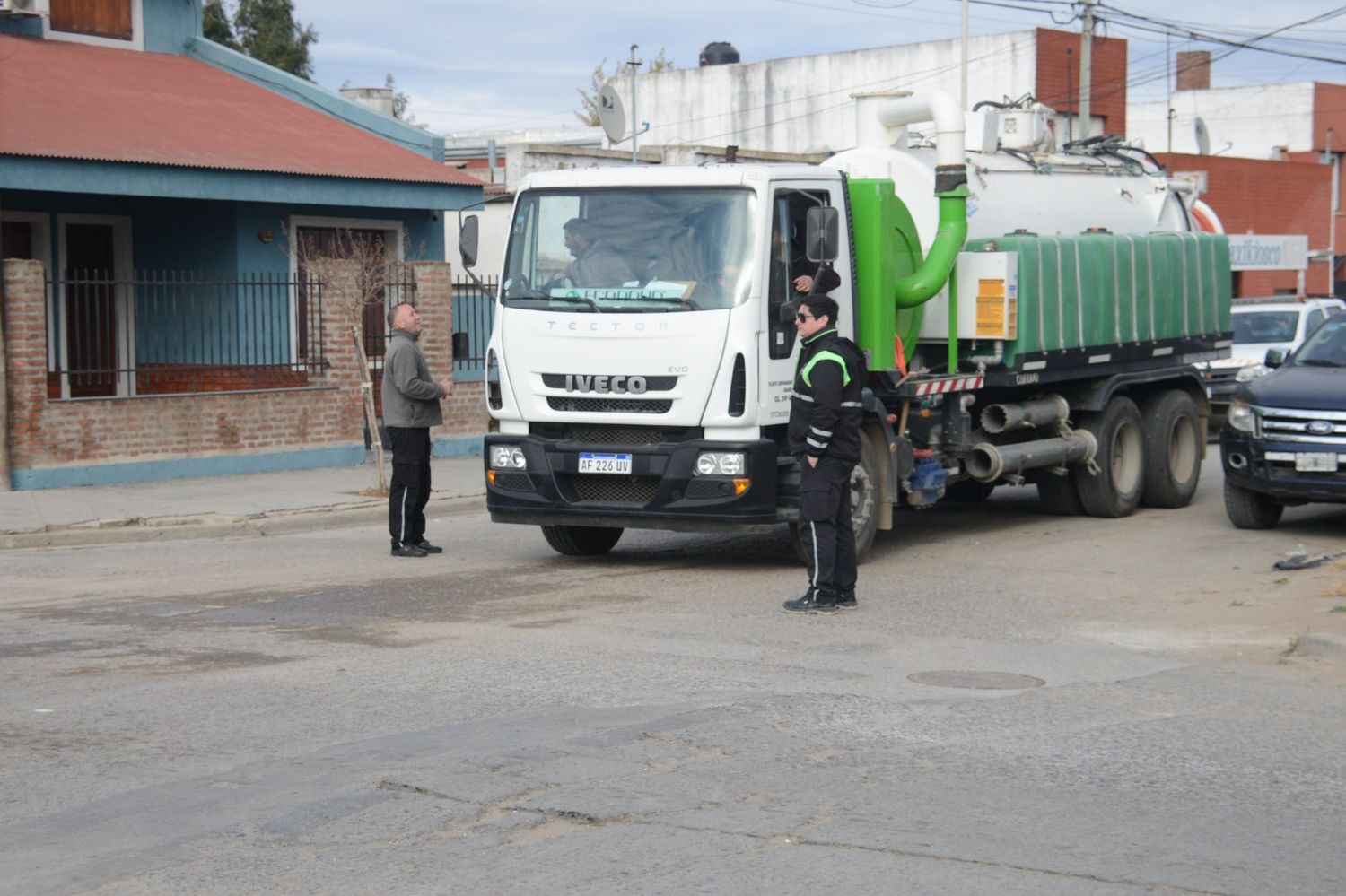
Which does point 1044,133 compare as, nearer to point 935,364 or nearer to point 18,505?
point 935,364

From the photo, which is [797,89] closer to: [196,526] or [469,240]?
[196,526]

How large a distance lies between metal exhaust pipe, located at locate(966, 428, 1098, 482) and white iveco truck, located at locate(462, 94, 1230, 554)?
0.08ft

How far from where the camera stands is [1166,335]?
639 inches

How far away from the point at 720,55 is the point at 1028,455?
45.1m

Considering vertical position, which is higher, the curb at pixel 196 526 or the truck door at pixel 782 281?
the truck door at pixel 782 281

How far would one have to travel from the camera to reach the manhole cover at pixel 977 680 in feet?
27.9

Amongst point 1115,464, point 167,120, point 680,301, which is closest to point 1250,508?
point 1115,464

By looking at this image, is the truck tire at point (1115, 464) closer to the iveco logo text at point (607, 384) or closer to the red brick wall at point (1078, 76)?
the iveco logo text at point (607, 384)

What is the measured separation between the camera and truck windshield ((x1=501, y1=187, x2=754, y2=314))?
1173cm

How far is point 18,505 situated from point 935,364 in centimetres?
843

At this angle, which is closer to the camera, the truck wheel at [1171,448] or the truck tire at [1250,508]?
the truck tire at [1250,508]

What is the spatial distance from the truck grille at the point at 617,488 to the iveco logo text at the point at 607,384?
0.60m

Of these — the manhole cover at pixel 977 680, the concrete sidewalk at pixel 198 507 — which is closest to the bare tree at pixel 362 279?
the concrete sidewalk at pixel 198 507

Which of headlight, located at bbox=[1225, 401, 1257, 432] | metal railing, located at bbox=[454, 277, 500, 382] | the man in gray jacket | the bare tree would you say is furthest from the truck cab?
metal railing, located at bbox=[454, 277, 500, 382]
